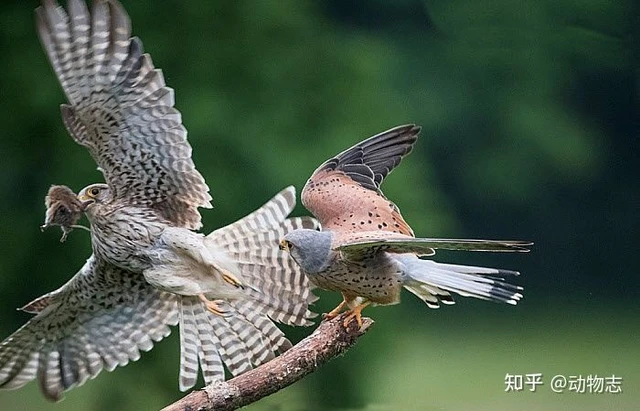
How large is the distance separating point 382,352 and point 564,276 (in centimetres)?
93

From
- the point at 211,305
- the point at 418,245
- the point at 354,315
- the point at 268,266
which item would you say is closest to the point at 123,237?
the point at 211,305

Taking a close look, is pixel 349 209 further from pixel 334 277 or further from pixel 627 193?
pixel 627 193

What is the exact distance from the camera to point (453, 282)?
285 centimetres

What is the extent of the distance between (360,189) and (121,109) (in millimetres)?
770

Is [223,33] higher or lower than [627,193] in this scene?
higher

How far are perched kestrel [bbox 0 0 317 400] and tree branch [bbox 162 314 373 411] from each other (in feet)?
1.15

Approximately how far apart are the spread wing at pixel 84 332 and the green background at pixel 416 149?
1082 mm

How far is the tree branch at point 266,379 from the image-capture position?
2969 millimetres

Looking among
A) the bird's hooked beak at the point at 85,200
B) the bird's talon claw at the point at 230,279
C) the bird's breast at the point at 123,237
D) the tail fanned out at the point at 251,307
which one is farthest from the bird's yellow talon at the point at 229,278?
the bird's hooked beak at the point at 85,200

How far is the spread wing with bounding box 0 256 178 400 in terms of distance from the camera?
11.5 ft

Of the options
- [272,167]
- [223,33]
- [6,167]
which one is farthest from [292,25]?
[6,167]

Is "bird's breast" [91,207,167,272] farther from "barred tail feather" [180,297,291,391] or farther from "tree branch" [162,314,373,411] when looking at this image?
"tree branch" [162,314,373,411]

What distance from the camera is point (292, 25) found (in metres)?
4.81

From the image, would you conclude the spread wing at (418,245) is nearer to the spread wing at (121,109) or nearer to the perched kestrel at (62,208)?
the spread wing at (121,109)
